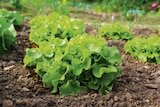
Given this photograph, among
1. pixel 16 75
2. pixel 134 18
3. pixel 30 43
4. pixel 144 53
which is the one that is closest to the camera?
pixel 16 75

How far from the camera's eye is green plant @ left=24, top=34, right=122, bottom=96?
12.2ft

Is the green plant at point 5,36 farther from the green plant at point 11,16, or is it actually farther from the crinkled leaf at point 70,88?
the crinkled leaf at point 70,88

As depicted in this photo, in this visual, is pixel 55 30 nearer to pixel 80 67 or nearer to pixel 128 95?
pixel 80 67

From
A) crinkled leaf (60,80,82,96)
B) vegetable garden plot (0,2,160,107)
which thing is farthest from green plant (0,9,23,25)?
crinkled leaf (60,80,82,96)

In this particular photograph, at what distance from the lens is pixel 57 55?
12.5 feet

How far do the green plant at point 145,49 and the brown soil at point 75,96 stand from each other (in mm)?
200

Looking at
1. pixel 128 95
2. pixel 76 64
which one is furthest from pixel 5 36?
pixel 128 95

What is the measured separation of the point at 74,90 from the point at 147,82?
2.85 feet

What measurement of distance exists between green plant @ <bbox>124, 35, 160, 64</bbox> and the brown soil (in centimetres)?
20

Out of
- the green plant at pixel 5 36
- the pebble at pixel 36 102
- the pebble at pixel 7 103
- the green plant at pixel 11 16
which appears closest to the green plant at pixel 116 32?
the green plant at pixel 11 16

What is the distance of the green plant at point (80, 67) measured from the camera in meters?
3.72

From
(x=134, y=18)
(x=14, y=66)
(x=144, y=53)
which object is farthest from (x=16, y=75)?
(x=134, y=18)

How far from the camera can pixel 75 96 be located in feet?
12.1

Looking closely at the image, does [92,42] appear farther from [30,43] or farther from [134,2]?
[134,2]
